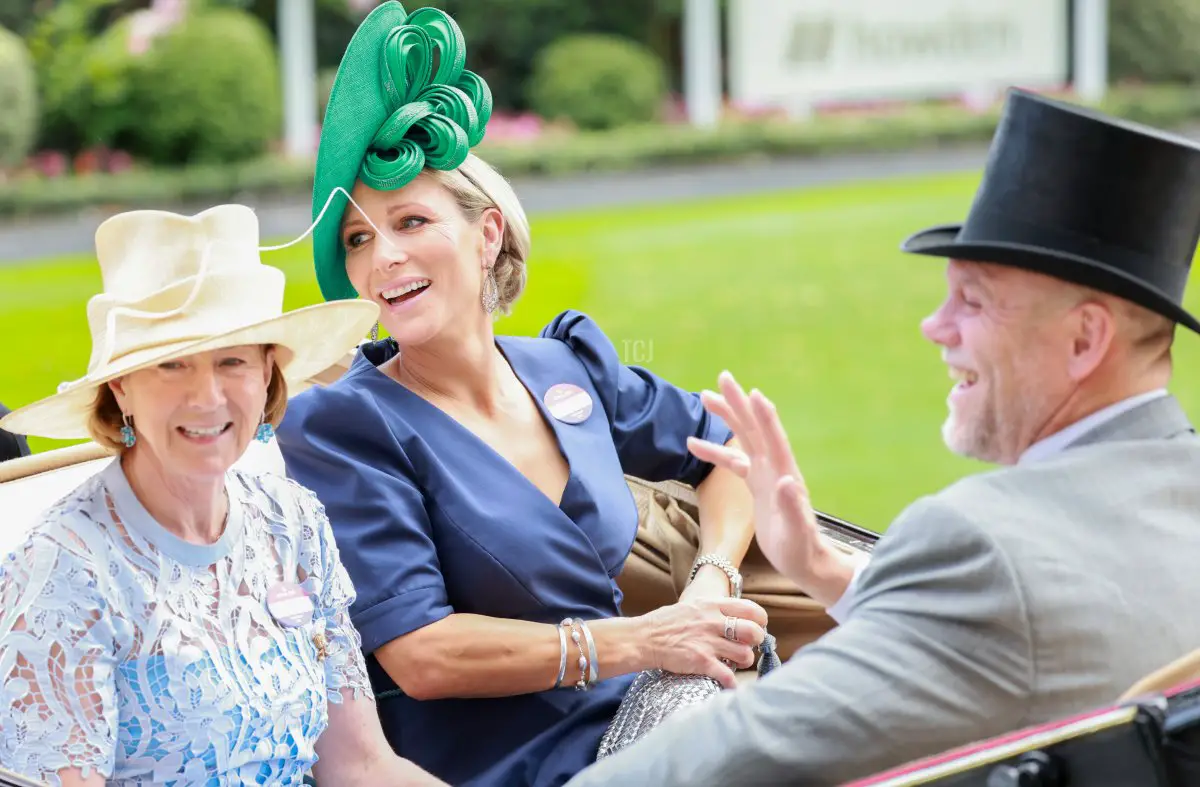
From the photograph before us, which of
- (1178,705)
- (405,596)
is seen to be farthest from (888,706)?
(405,596)

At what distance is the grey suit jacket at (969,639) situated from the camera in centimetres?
173

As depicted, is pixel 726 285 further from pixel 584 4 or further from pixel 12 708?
pixel 12 708

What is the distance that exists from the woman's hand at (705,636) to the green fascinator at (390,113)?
0.83 meters

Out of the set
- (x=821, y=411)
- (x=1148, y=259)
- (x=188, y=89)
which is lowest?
(x=821, y=411)

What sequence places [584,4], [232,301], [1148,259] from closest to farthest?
[1148,259] → [232,301] → [584,4]

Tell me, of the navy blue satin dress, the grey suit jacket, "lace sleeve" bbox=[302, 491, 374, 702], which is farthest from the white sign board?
the grey suit jacket

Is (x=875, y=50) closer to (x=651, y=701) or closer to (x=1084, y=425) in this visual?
(x=651, y=701)

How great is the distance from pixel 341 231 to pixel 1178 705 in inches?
65.8

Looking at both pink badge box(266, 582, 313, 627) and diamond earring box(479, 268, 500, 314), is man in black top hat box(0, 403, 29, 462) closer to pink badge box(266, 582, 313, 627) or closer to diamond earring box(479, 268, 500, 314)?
diamond earring box(479, 268, 500, 314)

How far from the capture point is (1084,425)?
1.90 meters

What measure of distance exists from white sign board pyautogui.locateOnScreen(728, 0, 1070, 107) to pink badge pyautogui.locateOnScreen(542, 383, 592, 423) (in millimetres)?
16991

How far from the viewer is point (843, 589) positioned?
6.98ft

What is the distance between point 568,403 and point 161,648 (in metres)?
1.03

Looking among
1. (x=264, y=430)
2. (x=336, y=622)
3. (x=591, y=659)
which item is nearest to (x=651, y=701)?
(x=591, y=659)
